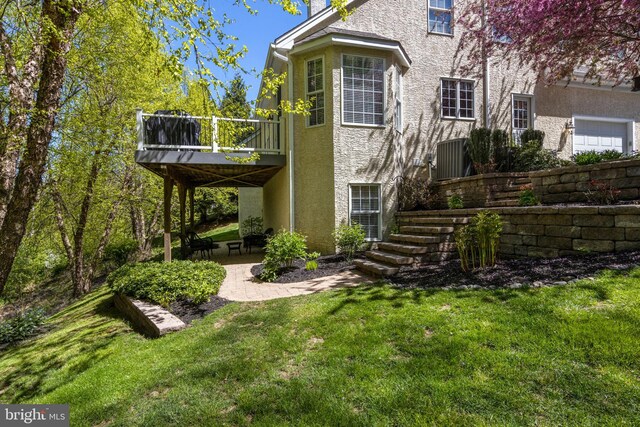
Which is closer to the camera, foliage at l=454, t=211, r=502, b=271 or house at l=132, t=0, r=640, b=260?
foliage at l=454, t=211, r=502, b=271

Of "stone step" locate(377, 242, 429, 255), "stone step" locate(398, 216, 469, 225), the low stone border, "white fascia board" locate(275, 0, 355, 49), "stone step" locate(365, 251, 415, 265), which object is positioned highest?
"white fascia board" locate(275, 0, 355, 49)

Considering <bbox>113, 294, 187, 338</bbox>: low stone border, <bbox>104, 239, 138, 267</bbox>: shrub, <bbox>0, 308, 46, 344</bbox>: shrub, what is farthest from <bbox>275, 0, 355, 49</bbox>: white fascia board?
<bbox>104, 239, 138, 267</bbox>: shrub

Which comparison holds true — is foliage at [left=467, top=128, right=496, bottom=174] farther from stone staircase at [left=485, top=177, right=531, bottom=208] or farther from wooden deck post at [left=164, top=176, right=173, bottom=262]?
wooden deck post at [left=164, top=176, right=173, bottom=262]

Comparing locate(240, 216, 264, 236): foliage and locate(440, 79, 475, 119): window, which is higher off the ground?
locate(440, 79, 475, 119): window

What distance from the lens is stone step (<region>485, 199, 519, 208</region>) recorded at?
753cm

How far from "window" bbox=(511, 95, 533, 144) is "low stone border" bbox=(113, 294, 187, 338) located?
12693mm

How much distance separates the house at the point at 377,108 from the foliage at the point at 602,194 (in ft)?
14.8

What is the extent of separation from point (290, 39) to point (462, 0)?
653cm

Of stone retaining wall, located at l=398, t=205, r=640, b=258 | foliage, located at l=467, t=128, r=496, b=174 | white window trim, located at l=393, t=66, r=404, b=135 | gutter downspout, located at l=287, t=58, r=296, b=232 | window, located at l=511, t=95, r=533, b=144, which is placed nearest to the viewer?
stone retaining wall, located at l=398, t=205, r=640, b=258

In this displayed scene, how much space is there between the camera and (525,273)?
189 inches

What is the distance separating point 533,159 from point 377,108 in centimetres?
471

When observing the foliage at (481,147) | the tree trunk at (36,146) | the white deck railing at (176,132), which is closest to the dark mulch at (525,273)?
the foliage at (481,147)

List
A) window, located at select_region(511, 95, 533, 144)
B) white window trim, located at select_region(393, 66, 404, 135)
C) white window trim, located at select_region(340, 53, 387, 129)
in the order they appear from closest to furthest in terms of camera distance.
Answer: white window trim, located at select_region(340, 53, 387, 129) < white window trim, located at select_region(393, 66, 404, 135) < window, located at select_region(511, 95, 533, 144)

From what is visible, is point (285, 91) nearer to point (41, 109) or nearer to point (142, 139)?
point (142, 139)
